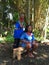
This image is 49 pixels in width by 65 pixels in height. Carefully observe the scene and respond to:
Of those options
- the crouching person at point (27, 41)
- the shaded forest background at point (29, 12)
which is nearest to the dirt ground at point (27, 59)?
the crouching person at point (27, 41)

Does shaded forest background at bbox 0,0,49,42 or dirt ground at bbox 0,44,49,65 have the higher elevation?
shaded forest background at bbox 0,0,49,42

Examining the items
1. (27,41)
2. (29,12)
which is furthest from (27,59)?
(29,12)

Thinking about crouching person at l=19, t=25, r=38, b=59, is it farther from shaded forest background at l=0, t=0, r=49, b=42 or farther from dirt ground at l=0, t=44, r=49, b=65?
shaded forest background at l=0, t=0, r=49, b=42

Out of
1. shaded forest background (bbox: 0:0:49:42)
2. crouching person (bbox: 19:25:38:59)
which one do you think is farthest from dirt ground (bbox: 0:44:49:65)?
shaded forest background (bbox: 0:0:49:42)

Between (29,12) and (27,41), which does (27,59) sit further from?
(29,12)

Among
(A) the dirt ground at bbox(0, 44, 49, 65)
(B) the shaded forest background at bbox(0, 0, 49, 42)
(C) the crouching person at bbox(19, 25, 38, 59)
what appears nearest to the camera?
(A) the dirt ground at bbox(0, 44, 49, 65)

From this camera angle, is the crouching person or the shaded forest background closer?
the crouching person

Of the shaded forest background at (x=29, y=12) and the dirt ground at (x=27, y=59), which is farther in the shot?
the shaded forest background at (x=29, y=12)

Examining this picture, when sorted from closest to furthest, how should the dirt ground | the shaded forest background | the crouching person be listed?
the dirt ground < the crouching person < the shaded forest background

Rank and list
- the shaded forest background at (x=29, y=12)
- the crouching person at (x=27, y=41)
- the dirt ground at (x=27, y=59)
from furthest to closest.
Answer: the shaded forest background at (x=29, y=12) → the crouching person at (x=27, y=41) → the dirt ground at (x=27, y=59)

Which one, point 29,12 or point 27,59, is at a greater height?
point 29,12

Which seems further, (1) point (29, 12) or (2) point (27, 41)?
(1) point (29, 12)

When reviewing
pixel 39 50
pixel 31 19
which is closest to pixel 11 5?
pixel 31 19

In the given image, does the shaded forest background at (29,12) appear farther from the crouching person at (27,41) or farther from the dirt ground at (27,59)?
the crouching person at (27,41)
